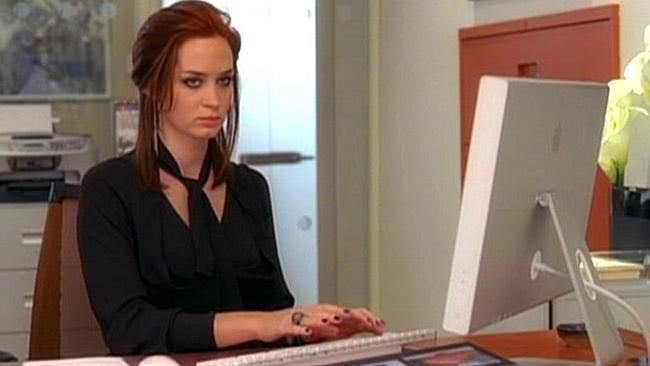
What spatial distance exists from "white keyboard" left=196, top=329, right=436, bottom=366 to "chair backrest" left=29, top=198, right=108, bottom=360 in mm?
638

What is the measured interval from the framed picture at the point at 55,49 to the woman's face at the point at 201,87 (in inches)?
115

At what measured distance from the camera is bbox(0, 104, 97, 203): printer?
4.25m

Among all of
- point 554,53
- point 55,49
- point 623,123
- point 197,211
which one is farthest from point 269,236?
point 55,49

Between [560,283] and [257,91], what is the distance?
10.1 ft

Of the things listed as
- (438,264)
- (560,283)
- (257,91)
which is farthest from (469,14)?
(560,283)

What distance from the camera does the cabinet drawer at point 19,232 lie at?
419 cm

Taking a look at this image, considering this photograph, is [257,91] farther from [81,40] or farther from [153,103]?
[153,103]

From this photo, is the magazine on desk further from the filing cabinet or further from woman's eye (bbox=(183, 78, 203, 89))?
the filing cabinet

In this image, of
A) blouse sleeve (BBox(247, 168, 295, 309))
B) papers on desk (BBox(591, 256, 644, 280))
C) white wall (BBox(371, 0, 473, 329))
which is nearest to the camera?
blouse sleeve (BBox(247, 168, 295, 309))

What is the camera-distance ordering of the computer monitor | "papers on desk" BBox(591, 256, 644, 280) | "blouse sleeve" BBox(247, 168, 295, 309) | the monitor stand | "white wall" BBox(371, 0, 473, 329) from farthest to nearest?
"white wall" BBox(371, 0, 473, 329) → "papers on desk" BBox(591, 256, 644, 280) → "blouse sleeve" BBox(247, 168, 295, 309) → the monitor stand → the computer monitor

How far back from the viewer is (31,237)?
13.8 ft

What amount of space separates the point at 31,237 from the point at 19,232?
0.16 feet

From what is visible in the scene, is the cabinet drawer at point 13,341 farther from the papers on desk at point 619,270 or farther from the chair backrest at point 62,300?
the papers on desk at point 619,270

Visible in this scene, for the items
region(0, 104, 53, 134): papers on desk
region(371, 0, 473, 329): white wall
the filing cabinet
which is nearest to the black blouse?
region(371, 0, 473, 329): white wall
